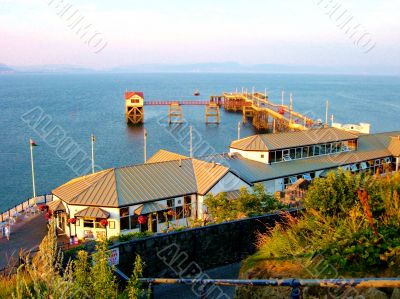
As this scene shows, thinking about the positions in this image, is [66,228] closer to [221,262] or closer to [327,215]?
[221,262]

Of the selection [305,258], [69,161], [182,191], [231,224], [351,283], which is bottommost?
[69,161]

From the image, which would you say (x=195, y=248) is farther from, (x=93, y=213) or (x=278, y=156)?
(x=278, y=156)

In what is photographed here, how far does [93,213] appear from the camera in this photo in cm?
2358

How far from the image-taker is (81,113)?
104m

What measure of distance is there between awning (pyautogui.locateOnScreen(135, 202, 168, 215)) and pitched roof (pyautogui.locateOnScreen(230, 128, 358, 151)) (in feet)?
33.3

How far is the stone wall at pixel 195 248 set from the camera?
12.4m

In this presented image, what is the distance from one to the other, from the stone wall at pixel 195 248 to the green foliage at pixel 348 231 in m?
3.12

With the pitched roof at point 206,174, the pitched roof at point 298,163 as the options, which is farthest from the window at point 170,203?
the pitched roof at point 298,163

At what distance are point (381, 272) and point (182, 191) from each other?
1835cm

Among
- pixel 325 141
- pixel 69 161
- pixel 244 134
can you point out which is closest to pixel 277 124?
pixel 244 134

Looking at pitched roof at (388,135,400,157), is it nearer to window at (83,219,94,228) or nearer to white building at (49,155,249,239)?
white building at (49,155,249,239)

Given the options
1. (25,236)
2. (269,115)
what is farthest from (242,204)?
(269,115)

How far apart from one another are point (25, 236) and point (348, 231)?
20267 millimetres

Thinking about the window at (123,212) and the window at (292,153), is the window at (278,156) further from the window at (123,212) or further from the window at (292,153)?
the window at (123,212)
